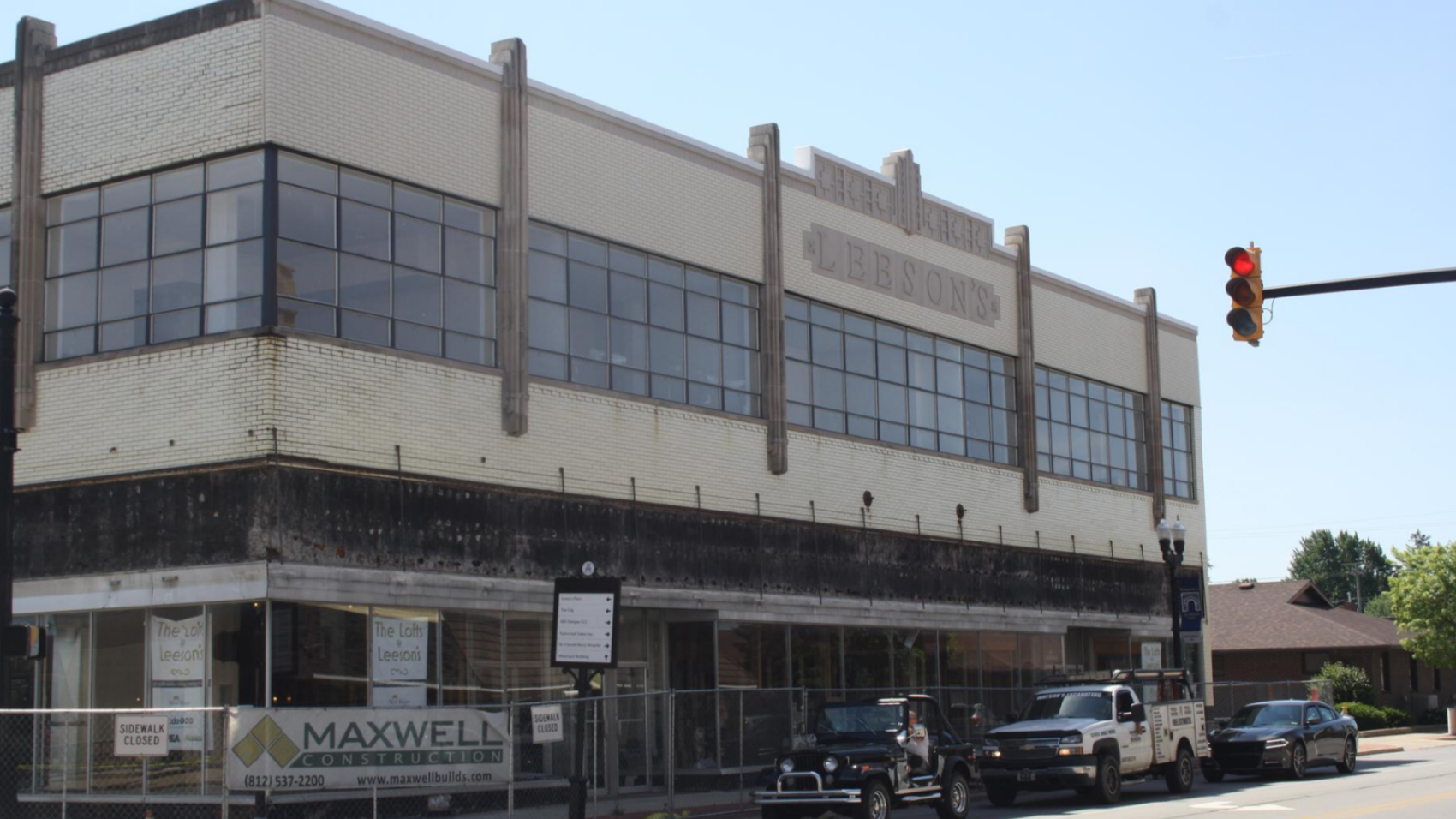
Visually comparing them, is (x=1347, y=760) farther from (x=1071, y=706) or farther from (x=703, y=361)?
(x=703, y=361)

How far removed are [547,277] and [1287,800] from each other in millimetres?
14045

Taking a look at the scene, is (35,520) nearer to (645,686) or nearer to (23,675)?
(23,675)

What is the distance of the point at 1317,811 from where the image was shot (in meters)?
22.3

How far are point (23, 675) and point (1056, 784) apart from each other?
1545 centimetres

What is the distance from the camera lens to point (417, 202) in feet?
82.1

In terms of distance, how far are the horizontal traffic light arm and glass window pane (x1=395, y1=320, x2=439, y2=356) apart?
501 inches

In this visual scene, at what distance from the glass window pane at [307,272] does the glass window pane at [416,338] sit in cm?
128

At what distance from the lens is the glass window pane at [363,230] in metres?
23.9

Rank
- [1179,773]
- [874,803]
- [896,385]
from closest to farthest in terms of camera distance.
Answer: [874,803] < [1179,773] < [896,385]

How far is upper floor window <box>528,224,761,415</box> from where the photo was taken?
26938 millimetres

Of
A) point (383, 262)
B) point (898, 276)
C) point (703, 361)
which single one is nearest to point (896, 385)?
point (898, 276)

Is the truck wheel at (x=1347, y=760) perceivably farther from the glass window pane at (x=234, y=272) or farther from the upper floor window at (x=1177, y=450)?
the glass window pane at (x=234, y=272)

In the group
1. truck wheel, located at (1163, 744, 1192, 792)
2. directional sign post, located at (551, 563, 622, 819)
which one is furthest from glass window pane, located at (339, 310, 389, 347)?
truck wheel, located at (1163, 744, 1192, 792)

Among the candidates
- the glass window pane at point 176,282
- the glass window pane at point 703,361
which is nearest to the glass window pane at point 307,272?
the glass window pane at point 176,282
